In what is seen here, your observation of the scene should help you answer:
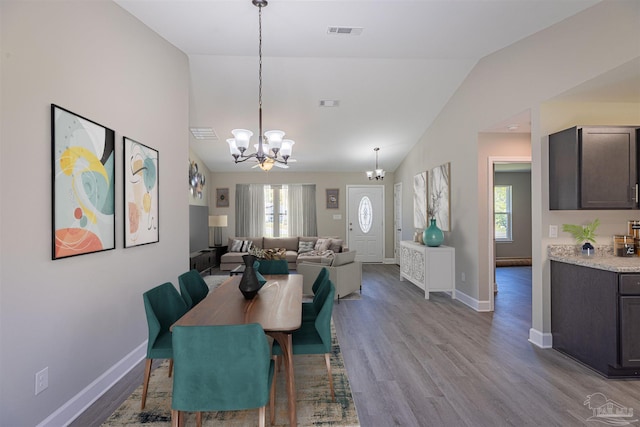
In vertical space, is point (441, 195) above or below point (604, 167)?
below

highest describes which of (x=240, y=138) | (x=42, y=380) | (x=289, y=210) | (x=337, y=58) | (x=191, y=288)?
(x=337, y=58)

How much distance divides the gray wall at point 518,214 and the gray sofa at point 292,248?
4.20 meters

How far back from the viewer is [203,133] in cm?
602

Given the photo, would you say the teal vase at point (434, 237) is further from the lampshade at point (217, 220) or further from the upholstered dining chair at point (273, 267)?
the lampshade at point (217, 220)

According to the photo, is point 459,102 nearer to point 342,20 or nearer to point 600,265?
point 342,20

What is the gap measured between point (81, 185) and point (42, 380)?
3.92 ft

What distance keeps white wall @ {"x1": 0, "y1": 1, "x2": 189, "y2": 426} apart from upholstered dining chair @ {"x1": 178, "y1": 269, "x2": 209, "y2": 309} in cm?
49

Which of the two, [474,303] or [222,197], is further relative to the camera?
[222,197]

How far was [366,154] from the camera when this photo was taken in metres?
7.43

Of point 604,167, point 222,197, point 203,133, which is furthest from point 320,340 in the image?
point 222,197

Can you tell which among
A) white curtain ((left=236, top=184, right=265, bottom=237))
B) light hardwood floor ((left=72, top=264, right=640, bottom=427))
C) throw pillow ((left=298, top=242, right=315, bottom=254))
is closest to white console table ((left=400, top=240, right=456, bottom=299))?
light hardwood floor ((left=72, top=264, right=640, bottom=427))

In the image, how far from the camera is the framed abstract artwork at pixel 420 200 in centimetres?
623

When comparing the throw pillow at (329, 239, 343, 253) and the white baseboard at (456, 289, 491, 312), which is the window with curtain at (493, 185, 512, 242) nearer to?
the throw pillow at (329, 239, 343, 253)

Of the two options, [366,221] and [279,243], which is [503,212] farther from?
[279,243]
